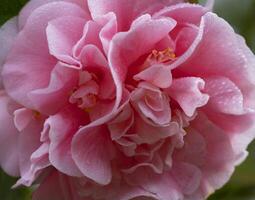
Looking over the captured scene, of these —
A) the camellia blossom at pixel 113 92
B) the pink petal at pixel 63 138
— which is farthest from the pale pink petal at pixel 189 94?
the pink petal at pixel 63 138

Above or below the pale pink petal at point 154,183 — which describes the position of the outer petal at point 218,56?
above

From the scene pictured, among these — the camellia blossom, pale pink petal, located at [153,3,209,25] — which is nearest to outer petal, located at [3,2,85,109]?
the camellia blossom

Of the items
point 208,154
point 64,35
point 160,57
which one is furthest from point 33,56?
point 208,154

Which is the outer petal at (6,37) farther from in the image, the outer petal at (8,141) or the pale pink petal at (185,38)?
the pale pink petal at (185,38)

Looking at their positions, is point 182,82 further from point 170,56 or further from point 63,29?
point 63,29

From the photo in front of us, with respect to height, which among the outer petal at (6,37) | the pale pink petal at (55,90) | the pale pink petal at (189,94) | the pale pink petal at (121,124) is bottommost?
the pale pink petal at (121,124)

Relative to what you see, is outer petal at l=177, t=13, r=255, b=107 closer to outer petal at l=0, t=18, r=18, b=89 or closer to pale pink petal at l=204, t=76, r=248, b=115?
pale pink petal at l=204, t=76, r=248, b=115

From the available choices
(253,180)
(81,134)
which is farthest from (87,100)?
(253,180)
